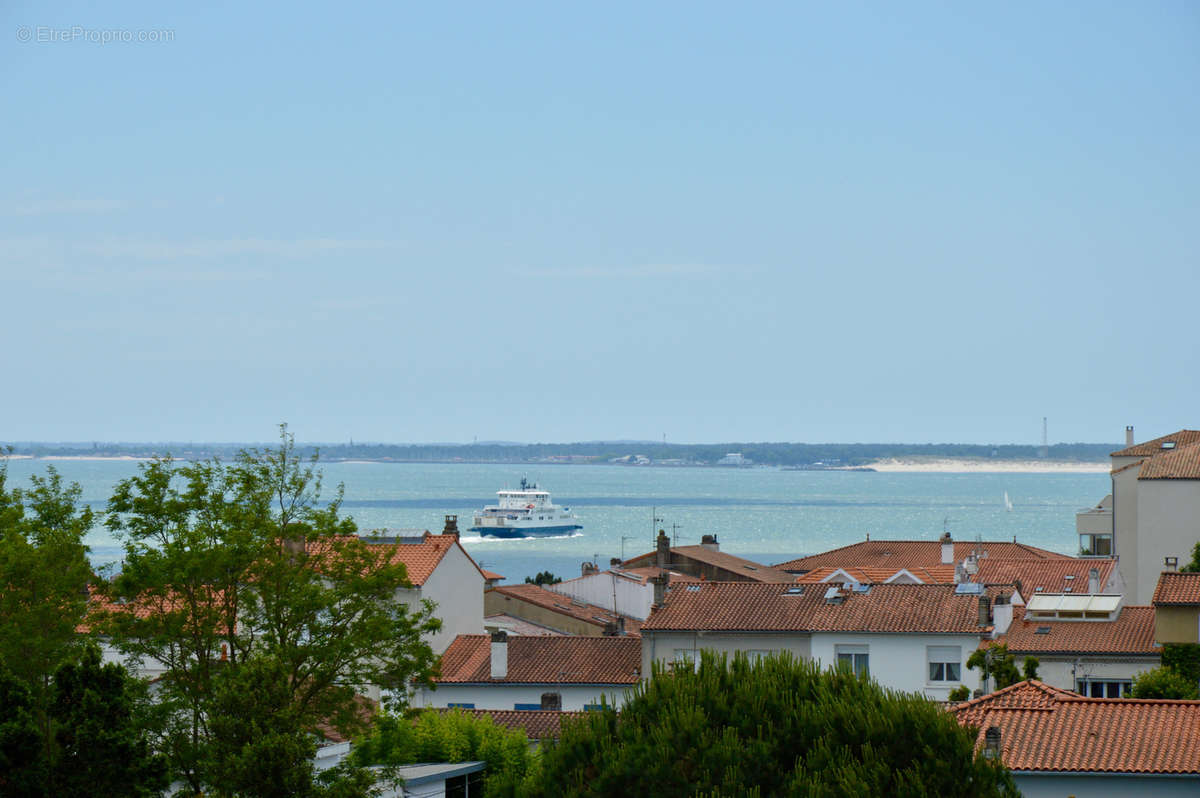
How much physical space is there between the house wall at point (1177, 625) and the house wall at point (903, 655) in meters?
5.34

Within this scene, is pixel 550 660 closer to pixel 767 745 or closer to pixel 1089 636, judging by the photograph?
pixel 1089 636

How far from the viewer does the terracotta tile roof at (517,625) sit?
53156 mm

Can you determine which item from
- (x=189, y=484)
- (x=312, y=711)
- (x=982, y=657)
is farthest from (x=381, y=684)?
(x=982, y=657)

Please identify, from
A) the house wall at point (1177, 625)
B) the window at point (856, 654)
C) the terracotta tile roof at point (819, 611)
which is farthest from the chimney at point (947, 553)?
the house wall at point (1177, 625)

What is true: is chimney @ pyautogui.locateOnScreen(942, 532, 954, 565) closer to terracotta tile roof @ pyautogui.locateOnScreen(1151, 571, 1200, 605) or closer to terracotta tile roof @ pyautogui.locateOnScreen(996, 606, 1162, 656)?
terracotta tile roof @ pyautogui.locateOnScreen(996, 606, 1162, 656)

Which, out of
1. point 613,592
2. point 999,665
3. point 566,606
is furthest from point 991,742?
point 613,592

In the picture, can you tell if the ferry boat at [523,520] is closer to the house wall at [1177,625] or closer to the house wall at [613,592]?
the house wall at [613,592]

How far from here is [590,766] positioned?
21562 millimetres

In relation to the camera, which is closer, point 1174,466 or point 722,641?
point 722,641

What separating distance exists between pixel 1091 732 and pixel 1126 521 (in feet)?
108

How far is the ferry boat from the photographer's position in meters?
185

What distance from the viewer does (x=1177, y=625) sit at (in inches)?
1358

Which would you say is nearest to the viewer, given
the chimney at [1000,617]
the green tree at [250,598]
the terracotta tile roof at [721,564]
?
the green tree at [250,598]

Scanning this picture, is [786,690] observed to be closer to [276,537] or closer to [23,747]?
[23,747]
